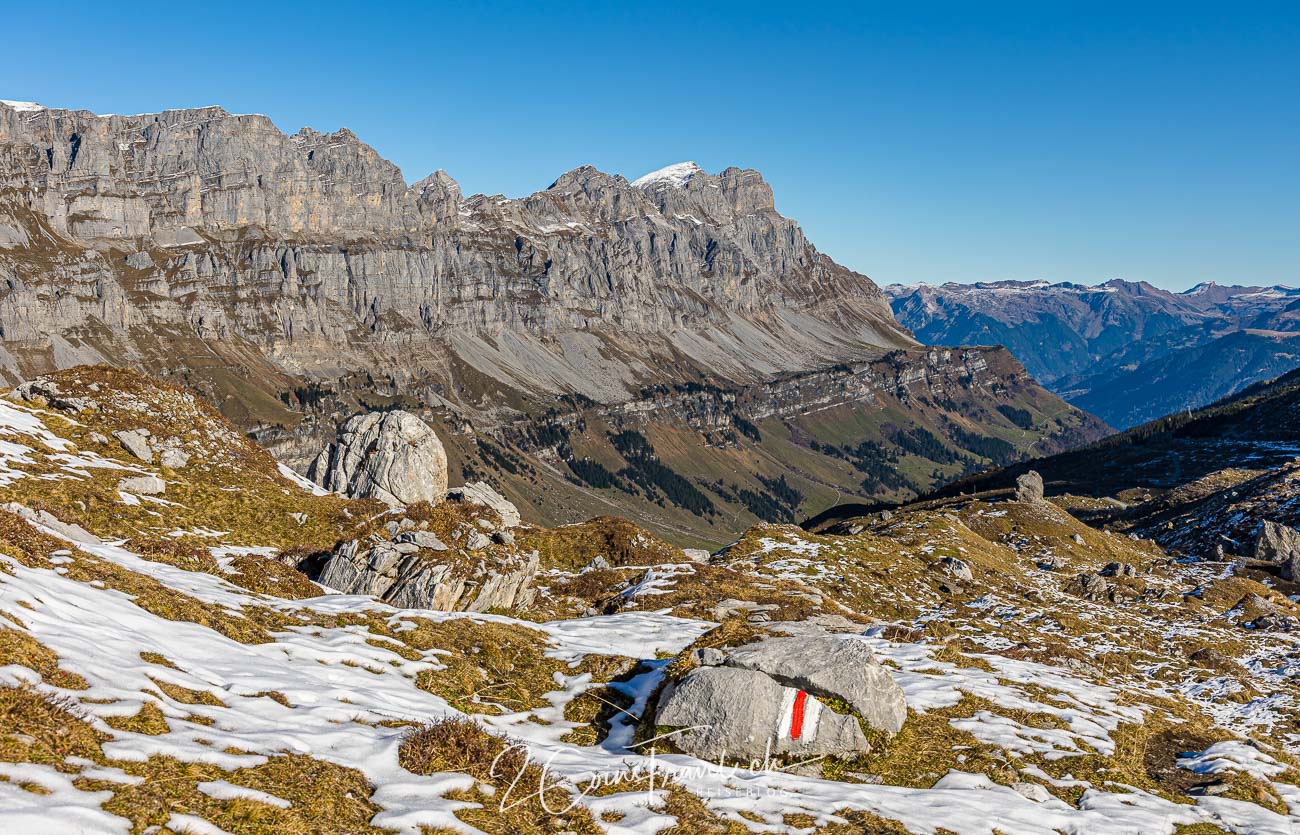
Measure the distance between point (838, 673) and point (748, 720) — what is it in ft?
12.1

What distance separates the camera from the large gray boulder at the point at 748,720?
787 inches

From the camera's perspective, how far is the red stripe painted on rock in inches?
805

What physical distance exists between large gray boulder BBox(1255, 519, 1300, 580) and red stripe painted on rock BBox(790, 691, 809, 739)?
85.9 metres

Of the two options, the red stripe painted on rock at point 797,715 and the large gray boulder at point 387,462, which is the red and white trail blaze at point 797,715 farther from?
the large gray boulder at point 387,462

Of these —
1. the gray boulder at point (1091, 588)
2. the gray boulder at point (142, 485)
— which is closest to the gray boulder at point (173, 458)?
the gray boulder at point (142, 485)

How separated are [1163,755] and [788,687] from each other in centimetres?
1392

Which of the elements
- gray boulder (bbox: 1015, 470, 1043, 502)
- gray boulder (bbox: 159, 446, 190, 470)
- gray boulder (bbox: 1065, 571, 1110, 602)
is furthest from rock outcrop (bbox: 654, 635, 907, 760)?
gray boulder (bbox: 1015, 470, 1043, 502)

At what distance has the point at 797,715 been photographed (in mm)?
20625

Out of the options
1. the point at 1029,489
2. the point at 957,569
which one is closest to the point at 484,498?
the point at 957,569

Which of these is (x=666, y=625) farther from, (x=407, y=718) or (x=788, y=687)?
(x=407, y=718)

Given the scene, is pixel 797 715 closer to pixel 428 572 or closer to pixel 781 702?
pixel 781 702

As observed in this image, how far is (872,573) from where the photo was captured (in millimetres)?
60625

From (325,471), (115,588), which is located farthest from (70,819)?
(325,471)

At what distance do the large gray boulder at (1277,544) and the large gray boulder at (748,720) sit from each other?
85.2 m
